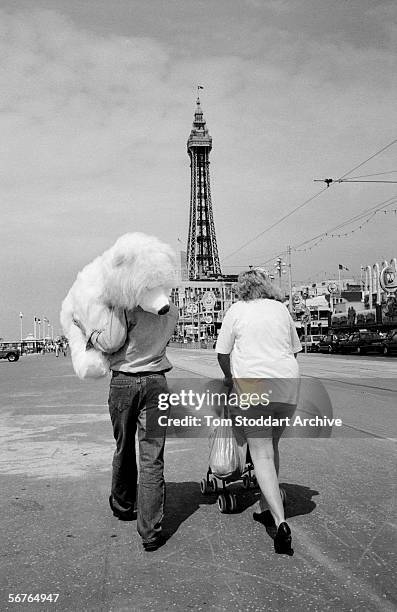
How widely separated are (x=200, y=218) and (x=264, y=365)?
140 metres

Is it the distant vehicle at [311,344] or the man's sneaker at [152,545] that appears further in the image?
the distant vehicle at [311,344]

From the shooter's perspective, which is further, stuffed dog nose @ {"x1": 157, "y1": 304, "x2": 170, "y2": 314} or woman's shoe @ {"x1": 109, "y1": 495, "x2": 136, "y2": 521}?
woman's shoe @ {"x1": 109, "y1": 495, "x2": 136, "y2": 521}

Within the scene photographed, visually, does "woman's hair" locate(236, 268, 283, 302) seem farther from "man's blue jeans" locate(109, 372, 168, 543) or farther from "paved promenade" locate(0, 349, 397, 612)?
"paved promenade" locate(0, 349, 397, 612)

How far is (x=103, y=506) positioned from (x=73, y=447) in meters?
2.45

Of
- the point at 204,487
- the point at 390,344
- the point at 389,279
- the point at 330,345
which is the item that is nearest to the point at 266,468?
the point at 204,487

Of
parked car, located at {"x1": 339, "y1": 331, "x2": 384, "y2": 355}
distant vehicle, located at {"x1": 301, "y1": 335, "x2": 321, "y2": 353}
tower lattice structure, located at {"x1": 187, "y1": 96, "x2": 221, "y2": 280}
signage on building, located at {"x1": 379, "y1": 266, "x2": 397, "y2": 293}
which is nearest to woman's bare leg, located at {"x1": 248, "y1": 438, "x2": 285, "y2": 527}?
parked car, located at {"x1": 339, "y1": 331, "x2": 384, "y2": 355}

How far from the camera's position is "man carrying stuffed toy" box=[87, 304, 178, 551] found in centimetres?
367

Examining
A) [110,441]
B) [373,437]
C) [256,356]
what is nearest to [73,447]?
[110,441]

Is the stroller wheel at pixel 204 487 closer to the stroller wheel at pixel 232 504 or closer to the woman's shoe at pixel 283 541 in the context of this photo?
the stroller wheel at pixel 232 504

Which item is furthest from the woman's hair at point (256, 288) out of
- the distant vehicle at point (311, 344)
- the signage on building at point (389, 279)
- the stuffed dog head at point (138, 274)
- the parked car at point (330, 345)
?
the signage on building at point (389, 279)

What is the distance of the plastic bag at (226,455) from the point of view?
4395 mm

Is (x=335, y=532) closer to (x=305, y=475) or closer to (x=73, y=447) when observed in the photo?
(x=305, y=475)

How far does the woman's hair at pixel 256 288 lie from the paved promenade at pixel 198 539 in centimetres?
144

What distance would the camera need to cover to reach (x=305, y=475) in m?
5.39
